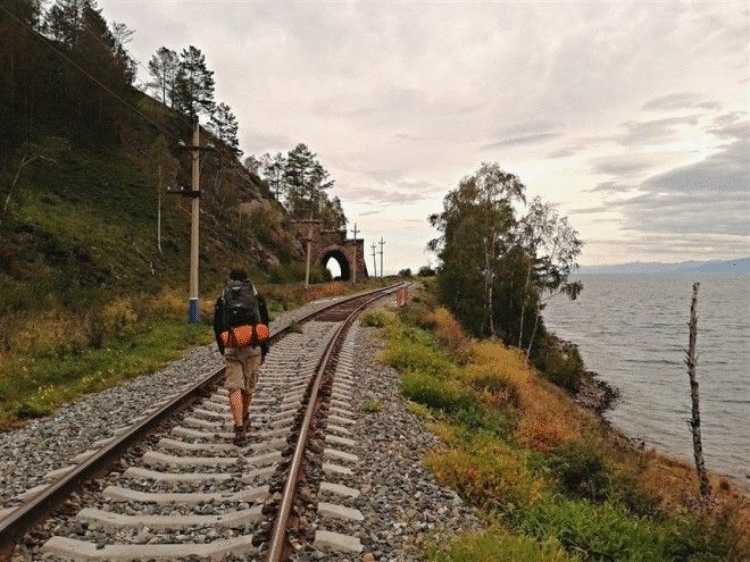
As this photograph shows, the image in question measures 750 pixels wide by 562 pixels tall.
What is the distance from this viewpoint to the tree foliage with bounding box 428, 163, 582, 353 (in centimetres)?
3738

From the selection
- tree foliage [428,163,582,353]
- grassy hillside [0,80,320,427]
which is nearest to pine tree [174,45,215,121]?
grassy hillside [0,80,320,427]

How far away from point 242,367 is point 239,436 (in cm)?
90

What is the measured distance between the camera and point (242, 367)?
739 centimetres

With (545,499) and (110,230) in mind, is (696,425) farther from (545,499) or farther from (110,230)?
(110,230)

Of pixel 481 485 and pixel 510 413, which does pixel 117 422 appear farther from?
pixel 510 413

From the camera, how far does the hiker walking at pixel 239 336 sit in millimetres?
7160

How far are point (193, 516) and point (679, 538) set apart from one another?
15.3ft

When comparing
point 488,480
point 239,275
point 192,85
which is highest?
point 192,85

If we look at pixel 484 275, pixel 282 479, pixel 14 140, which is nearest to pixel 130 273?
pixel 14 140

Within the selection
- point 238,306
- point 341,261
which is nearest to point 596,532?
point 238,306

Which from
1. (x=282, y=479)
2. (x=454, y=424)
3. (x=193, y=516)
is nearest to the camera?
(x=193, y=516)

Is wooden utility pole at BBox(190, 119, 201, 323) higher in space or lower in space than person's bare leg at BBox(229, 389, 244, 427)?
higher

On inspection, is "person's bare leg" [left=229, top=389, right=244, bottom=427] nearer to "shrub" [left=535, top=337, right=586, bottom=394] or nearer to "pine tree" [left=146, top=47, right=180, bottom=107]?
"shrub" [left=535, top=337, right=586, bottom=394]

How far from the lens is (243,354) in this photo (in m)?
7.41
